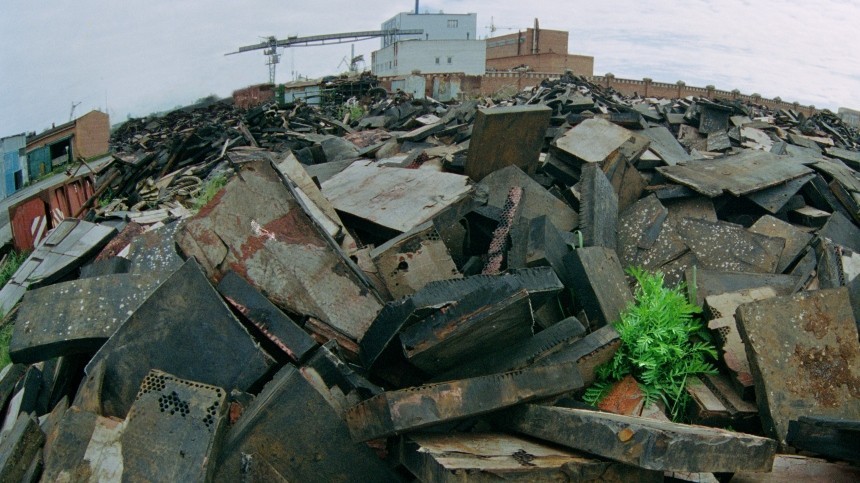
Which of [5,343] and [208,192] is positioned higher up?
[208,192]

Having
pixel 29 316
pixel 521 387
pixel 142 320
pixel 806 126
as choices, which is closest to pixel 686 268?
pixel 521 387

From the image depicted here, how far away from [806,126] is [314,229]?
11.6 meters

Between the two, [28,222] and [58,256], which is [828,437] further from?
[28,222]

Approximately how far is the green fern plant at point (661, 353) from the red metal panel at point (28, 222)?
22.3 feet

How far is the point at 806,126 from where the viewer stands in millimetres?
11977

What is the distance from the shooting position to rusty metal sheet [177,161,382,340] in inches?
144

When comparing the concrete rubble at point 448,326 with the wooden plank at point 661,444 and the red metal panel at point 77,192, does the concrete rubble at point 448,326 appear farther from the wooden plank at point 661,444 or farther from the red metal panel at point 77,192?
the red metal panel at point 77,192

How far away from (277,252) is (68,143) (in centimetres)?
1740

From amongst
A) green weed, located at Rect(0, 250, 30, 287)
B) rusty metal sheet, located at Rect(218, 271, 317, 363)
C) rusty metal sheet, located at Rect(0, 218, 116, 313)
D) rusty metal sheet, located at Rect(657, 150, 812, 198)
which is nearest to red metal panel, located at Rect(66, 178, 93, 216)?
green weed, located at Rect(0, 250, 30, 287)

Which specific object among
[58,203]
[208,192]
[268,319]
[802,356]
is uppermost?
[268,319]

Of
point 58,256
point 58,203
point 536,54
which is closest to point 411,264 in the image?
point 58,256

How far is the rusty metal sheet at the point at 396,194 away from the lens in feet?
15.0

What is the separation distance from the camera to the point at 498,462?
2385 millimetres

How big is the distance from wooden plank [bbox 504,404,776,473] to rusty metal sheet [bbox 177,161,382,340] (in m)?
1.50
